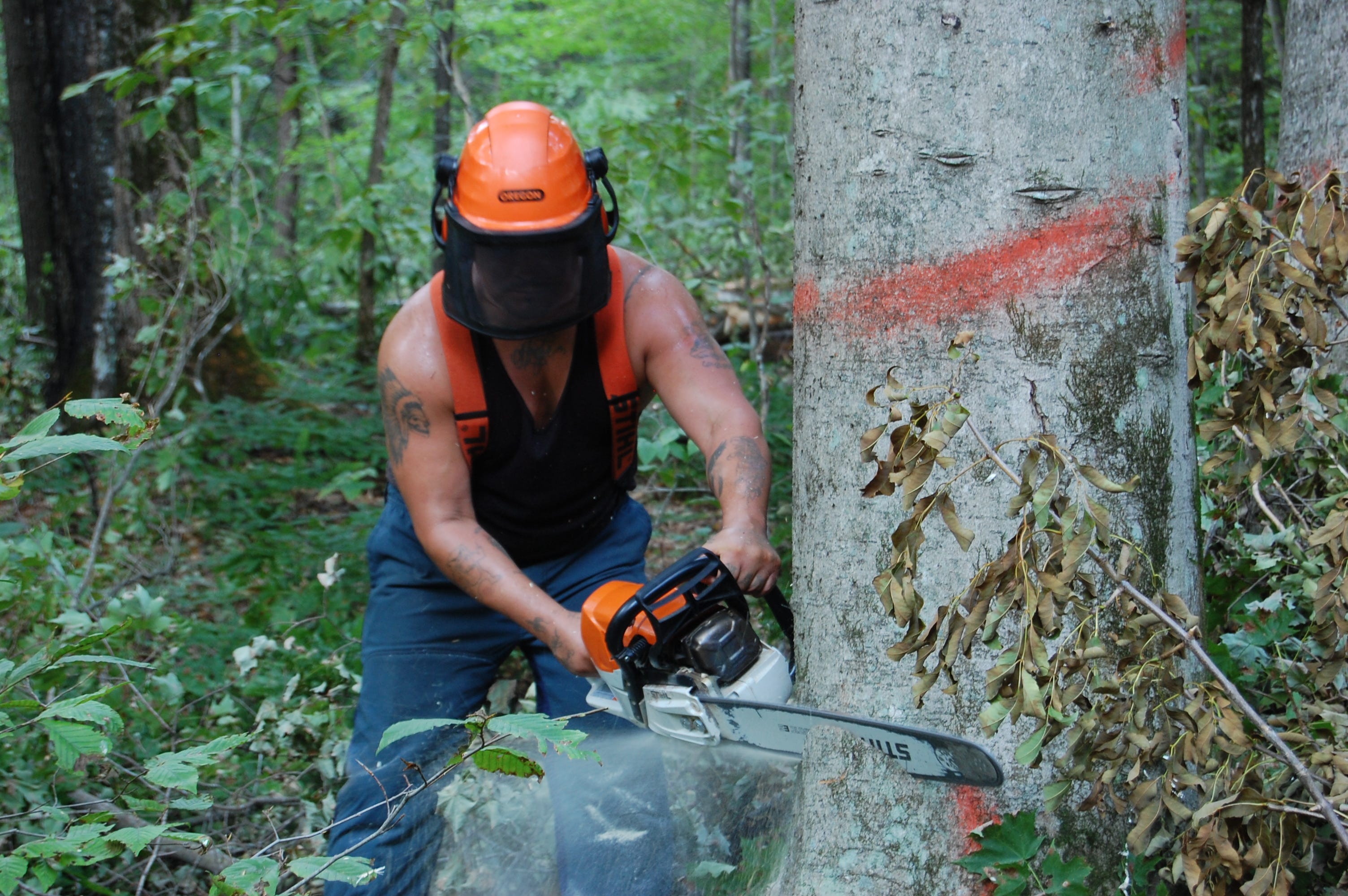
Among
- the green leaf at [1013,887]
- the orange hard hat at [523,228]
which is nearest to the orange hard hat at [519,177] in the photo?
the orange hard hat at [523,228]

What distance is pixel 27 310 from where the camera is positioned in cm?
696

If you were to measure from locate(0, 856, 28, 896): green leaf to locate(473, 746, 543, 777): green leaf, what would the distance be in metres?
0.65

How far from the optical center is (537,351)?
2600mm

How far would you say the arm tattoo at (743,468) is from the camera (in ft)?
7.64

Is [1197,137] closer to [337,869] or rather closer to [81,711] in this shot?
[337,869]

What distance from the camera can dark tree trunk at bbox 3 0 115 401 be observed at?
6.22 meters

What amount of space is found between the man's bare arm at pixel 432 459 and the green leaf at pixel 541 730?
912 mm

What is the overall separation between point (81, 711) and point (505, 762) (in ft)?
2.21

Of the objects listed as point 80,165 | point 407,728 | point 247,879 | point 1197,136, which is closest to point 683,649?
point 407,728

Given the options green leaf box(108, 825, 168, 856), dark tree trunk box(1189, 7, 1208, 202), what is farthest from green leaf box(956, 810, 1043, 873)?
dark tree trunk box(1189, 7, 1208, 202)

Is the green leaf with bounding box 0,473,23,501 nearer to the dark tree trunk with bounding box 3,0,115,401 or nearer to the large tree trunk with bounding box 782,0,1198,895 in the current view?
the large tree trunk with bounding box 782,0,1198,895

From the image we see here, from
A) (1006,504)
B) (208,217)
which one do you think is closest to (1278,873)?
(1006,504)

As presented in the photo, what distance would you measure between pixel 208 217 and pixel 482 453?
4153 mm

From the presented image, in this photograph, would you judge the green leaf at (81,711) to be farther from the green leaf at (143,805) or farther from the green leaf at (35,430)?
the green leaf at (35,430)
